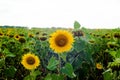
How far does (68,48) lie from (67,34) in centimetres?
14

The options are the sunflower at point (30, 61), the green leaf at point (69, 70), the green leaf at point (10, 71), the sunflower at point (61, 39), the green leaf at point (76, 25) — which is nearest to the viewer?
the green leaf at point (69, 70)

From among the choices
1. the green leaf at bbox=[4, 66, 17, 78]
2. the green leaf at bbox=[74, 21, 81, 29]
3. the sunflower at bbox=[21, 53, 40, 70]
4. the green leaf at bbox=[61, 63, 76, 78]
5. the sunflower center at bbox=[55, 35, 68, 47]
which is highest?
the green leaf at bbox=[74, 21, 81, 29]

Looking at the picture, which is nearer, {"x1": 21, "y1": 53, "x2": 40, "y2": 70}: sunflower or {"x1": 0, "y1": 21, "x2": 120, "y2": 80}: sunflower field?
{"x1": 0, "y1": 21, "x2": 120, "y2": 80}: sunflower field

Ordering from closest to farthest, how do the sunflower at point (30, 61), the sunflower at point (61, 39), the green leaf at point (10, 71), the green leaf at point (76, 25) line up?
1. the sunflower at point (61, 39)
2. the green leaf at point (76, 25)
3. the green leaf at point (10, 71)
4. the sunflower at point (30, 61)

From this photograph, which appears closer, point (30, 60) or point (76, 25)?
point (76, 25)

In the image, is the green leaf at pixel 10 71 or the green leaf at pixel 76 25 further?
the green leaf at pixel 10 71

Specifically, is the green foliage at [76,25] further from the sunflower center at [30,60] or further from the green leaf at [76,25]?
the sunflower center at [30,60]

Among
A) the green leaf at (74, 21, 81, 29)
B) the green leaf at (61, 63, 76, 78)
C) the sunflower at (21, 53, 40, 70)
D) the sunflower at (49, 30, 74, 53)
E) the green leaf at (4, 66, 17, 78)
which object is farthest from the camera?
the sunflower at (21, 53, 40, 70)

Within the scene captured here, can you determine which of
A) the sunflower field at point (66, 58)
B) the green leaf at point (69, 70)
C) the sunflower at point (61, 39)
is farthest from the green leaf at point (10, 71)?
the green leaf at point (69, 70)

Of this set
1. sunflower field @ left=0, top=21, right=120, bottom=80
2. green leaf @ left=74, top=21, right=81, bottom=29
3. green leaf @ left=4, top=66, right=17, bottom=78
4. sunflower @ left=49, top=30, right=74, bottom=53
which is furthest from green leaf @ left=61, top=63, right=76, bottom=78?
green leaf @ left=4, top=66, right=17, bottom=78

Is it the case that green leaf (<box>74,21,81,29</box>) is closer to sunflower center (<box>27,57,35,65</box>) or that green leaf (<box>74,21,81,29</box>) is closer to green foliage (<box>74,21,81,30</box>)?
green foliage (<box>74,21,81,30</box>)

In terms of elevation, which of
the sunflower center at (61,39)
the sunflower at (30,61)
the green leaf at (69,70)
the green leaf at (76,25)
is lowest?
the sunflower at (30,61)

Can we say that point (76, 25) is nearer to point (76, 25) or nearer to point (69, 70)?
point (76, 25)

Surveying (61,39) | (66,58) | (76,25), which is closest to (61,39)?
(61,39)
